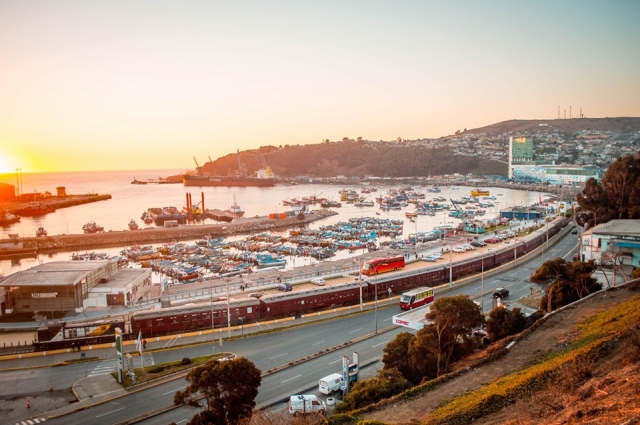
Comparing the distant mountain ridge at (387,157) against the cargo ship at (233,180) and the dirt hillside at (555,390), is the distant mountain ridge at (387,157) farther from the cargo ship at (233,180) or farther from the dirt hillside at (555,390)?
the dirt hillside at (555,390)

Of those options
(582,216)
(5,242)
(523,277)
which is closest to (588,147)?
(582,216)

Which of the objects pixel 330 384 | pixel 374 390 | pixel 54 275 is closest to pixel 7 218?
pixel 54 275

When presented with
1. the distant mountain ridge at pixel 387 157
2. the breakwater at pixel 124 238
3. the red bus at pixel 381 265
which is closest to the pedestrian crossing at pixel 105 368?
the red bus at pixel 381 265

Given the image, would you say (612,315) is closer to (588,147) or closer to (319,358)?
(319,358)

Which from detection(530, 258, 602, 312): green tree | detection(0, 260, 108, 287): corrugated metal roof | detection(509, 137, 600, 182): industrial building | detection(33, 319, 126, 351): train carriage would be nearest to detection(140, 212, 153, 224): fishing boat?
Result: detection(0, 260, 108, 287): corrugated metal roof

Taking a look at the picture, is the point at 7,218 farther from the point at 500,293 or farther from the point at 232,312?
the point at 500,293
